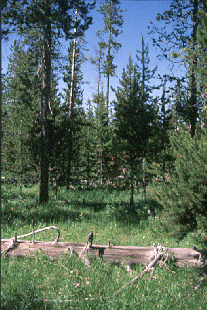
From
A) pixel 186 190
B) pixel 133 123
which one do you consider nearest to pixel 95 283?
pixel 186 190

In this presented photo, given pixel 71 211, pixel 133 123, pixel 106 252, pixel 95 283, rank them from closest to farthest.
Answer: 1. pixel 95 283
2. pixel 106 252
3. pixel 71 211
4. pixel 133 123

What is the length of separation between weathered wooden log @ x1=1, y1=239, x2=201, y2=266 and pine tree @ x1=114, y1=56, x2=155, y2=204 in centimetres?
704

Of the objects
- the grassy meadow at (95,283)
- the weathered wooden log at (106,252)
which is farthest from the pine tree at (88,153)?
the weathered wooden log at (106,252)

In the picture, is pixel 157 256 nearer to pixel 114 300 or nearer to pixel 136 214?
pixel 114 300

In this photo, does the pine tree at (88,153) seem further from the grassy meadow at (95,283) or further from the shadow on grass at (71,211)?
the grassy meadow at (95,283)

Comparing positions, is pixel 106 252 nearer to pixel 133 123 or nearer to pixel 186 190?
pixel 186 190

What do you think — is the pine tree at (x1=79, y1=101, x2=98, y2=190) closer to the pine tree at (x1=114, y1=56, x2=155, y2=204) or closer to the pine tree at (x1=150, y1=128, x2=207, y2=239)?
the pine tree at (x1=114, y1=56, x2=155, y2=204)

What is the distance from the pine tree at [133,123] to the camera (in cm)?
1215

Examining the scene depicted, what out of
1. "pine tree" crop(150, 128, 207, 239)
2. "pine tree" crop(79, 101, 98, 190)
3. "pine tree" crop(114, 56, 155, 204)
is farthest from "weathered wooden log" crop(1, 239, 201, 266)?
"pine tree" crop(79, 101, 98, 190)

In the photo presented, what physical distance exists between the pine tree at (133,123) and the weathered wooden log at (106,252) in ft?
23.1

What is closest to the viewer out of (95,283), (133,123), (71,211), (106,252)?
(95,283)

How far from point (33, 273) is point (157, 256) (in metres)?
2.25

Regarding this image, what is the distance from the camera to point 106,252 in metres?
4.98

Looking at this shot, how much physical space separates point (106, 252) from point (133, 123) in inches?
319
